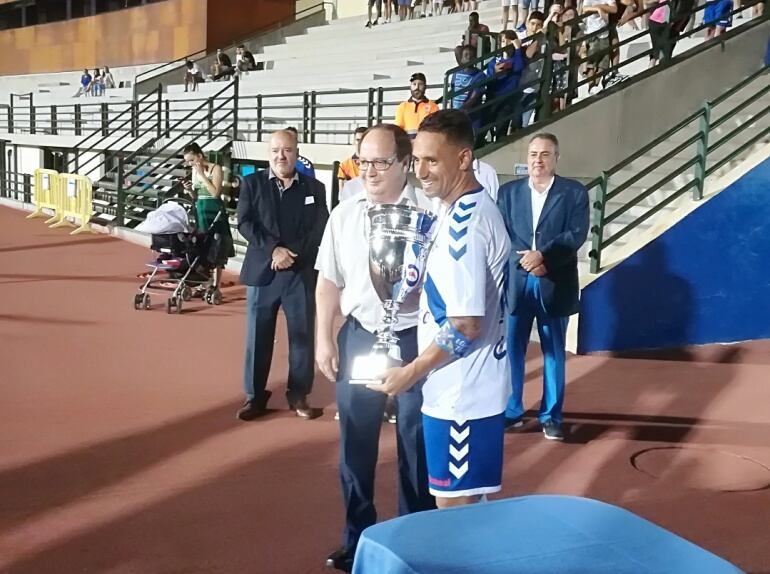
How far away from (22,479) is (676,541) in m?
3.97

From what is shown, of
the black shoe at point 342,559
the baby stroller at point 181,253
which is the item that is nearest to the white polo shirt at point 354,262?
the black shoe at point 342,559

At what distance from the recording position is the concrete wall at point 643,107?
11227mm

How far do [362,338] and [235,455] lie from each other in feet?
6.56

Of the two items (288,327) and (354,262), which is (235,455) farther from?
(354,262)

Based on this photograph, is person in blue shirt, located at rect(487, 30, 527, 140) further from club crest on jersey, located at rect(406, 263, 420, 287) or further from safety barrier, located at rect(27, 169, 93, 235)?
safety barrier, located at rect(27, 169, 93, 235)

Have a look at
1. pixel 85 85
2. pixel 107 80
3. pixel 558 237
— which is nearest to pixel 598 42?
pixel 558 237

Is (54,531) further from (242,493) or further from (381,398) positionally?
(381,398)

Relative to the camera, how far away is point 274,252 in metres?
5.76

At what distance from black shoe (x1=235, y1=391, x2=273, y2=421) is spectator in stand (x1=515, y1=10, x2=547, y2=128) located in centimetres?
656

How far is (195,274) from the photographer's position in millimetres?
10172

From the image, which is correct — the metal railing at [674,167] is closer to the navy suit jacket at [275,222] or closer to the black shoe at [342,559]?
the navy suit jacket at [275,222]

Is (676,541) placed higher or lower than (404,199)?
lower

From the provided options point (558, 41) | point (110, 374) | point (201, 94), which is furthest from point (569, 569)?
point (201, 94)

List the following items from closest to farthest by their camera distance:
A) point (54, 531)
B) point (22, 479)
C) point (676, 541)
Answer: point (676, 541) → point (54, 531) → point (22, 479)
